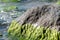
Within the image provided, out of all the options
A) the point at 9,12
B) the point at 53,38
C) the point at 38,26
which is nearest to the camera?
the point at 53,38

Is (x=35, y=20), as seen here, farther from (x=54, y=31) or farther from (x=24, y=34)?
(x=54, y=31)

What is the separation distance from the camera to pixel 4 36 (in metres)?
14.3

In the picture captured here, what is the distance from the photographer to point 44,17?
12.8 m

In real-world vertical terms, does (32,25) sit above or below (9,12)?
above

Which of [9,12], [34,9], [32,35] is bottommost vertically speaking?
[9,12]

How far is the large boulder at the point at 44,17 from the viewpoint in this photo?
39.4ft

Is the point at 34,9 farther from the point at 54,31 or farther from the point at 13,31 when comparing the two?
the point at 54,31

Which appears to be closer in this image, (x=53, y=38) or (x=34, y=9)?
(x=53, y=38)

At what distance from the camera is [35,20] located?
13148 millimetres

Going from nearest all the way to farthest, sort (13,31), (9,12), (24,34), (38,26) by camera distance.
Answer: (38,26) < (24,34) < (13,31) < (9,12)

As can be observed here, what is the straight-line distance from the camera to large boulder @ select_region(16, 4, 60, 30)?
12016 millimetres

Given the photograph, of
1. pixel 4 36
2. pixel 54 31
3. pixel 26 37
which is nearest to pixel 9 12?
pixel 4 36

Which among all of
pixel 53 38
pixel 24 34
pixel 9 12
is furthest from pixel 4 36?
pixel 9 12

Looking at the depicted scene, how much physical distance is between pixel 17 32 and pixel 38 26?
→ 1.70 meters
